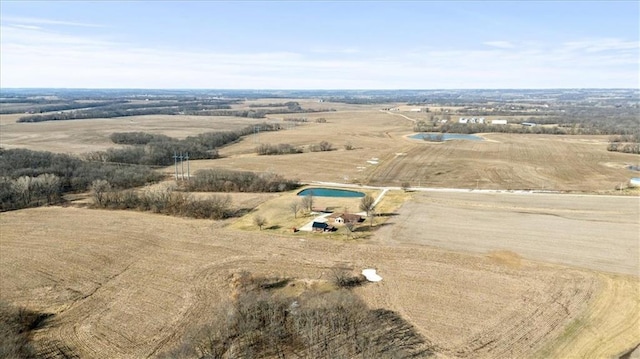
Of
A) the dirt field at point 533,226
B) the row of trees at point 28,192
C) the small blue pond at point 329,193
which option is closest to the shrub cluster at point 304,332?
the dirt field at point 533,226

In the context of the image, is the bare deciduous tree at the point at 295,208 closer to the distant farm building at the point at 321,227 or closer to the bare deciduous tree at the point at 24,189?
the distant farm building at the point at 321,227

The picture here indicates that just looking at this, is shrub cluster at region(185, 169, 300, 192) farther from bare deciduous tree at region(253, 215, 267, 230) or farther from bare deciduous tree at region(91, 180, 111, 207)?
bare deciduous tree at region(253, 215, 267, 230)

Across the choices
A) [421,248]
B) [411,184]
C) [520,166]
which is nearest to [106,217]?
[421,248]

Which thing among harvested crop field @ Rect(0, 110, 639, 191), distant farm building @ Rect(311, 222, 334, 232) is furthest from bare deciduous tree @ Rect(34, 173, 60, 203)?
distant farm building @ Rect(311, 222, 334, 232)

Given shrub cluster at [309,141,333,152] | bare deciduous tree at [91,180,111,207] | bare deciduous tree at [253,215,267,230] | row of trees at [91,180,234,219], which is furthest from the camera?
shrub cluster at [309,141,333,152]

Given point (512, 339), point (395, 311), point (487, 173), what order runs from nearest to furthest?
point (512, 339) < point (395, 311) < point (487, 173)

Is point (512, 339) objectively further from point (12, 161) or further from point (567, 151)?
point (567, 151)

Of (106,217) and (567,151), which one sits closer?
(106,217)
